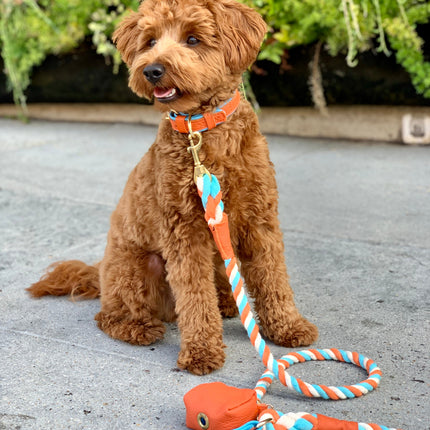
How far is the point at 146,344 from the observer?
291 centimetres

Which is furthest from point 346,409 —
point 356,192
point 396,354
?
point 356,192

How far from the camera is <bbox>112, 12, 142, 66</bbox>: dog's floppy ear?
2.70 m

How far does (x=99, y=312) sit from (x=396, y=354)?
4.68 feet

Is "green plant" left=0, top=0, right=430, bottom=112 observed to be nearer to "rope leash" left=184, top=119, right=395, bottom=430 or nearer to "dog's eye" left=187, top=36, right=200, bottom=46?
"dog's eye" left=187, top=36, right=200, bottom=46

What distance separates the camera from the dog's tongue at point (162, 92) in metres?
2.50

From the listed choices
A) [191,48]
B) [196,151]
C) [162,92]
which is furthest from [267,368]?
[191,48]

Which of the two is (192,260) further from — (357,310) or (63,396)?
(357,310)

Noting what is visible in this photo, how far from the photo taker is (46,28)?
6988 millimetres

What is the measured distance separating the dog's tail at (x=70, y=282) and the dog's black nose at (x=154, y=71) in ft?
4.47

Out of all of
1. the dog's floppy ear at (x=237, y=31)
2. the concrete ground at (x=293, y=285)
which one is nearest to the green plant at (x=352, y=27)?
the concrete ground at (x=293, y=285)

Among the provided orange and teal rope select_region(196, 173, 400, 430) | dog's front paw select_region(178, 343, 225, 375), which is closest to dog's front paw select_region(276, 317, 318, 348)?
orange and teal rope select_region(196, 173, 400, 430)

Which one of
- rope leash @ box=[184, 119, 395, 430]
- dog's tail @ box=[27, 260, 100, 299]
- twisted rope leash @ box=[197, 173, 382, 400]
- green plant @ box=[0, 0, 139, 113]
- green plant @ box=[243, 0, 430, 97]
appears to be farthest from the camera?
green plant @ box=[0, 0, 139, 113]

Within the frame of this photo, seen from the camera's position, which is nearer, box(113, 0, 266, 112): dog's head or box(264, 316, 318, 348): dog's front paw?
box(113, 0, 266, 112): dog's head

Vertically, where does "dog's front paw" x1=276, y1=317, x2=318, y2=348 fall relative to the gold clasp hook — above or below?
below
